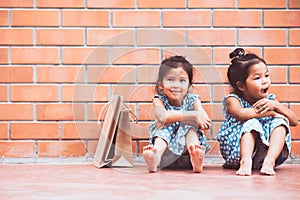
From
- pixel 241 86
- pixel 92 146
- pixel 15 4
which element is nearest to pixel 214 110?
pixel 241 86

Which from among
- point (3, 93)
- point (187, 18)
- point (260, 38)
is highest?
point (187, 18)

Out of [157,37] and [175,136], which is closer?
[175,136]

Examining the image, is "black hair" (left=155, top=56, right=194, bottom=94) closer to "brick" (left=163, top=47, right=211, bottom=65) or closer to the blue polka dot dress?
"brick" (left=163, top=47, right=211, bottom=65)

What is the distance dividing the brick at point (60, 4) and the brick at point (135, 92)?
1.60 ft

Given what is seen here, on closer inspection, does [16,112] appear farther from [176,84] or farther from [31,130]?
[176,84]

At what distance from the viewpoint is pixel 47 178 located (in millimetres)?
2369

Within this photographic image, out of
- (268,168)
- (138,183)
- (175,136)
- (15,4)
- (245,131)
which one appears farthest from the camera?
(15,4)

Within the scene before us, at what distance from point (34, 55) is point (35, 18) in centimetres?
20

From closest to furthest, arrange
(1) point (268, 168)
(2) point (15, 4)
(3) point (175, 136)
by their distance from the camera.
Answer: (1) point (268, 168)
(3) point (175, 136)
(2) point (15, 4)

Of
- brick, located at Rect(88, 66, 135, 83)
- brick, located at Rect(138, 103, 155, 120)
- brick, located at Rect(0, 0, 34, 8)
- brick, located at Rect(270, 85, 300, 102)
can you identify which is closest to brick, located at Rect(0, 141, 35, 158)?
brick, located at Rect(88, 66, 135, 83)

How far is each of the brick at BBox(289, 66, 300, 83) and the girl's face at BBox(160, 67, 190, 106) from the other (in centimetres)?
61

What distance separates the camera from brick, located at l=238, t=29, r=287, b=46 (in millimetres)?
2984

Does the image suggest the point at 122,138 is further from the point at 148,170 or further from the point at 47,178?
the point at 47,178

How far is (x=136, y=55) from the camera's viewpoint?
298cm
